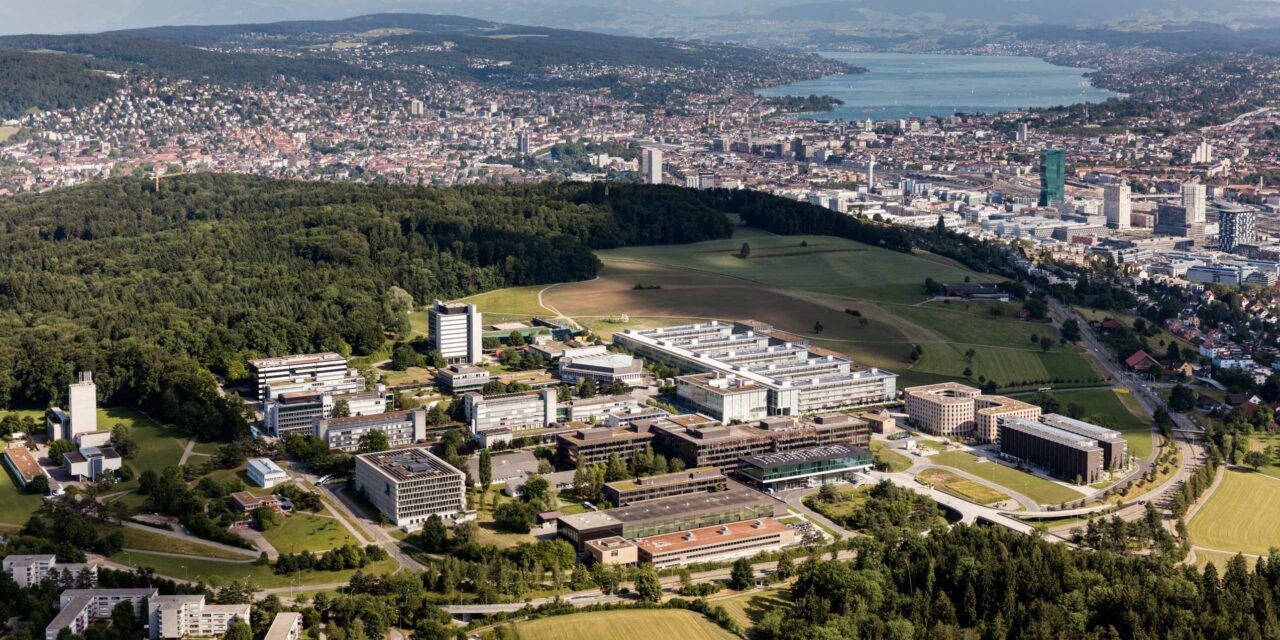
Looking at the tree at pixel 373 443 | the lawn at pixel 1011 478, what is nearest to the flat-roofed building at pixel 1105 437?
the lawn at pixel 1011 478

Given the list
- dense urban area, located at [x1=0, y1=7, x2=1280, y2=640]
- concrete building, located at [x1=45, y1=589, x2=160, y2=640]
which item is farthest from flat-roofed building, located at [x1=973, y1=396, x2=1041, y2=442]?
concrete building, located at [x1=45, y1=589, x2=160, y2=640]

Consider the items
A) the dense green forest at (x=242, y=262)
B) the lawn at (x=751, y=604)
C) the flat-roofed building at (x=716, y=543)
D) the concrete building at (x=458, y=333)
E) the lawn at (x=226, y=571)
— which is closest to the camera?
the lawn at (x=751, y=604)

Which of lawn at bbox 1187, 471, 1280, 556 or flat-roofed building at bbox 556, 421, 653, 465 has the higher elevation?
flat-roofed building at bbox 556, 421, 653, 465

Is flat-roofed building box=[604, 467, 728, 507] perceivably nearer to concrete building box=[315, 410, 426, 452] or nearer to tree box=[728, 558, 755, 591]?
tree box=[728, 558, 755, 591]

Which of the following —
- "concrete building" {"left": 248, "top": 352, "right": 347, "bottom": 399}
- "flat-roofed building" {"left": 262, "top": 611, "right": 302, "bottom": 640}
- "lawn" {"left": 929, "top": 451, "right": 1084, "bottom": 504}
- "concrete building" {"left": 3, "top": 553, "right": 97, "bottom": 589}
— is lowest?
"lawn" {"left": 929, "top": 451, "right": 1084, "bottom": 504}

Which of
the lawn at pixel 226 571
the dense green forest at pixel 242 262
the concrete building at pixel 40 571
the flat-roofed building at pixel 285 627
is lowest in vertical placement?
the lawn at pixel 226 571

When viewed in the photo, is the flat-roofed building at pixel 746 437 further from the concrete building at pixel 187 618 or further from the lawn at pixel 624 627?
the concrete building at pixel 187 618

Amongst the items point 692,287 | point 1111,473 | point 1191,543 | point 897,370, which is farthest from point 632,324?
point 1191,543

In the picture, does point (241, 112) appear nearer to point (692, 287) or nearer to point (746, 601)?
point (692, 287)
